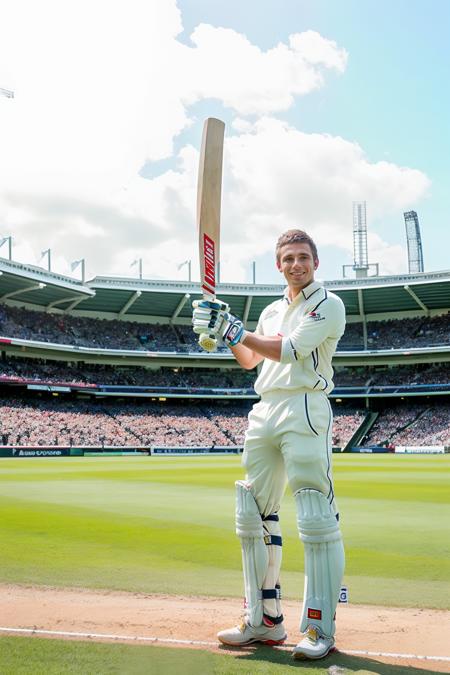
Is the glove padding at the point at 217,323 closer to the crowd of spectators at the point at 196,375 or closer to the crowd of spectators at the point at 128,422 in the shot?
the crowd of spectators at the point at 128,422

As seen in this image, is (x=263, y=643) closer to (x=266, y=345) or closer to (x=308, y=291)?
(x=266, y=345)

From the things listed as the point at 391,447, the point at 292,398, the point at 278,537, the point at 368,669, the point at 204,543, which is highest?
the point at 292,398

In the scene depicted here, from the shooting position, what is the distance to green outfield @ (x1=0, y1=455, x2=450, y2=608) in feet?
21.0

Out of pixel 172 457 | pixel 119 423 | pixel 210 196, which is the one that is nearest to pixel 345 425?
pixel 119 423

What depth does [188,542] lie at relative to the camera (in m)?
8.86

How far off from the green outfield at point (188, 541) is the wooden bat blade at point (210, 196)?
119 inches

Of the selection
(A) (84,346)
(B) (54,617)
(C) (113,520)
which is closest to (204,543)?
(C) (113,520)

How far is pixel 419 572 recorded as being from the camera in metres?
6.91

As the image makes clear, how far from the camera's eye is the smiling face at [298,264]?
455 cm

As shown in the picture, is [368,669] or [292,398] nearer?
[368,669]

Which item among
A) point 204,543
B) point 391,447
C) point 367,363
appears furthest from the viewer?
point 367,363

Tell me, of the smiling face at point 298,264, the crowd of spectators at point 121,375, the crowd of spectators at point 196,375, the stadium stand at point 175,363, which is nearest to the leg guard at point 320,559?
the smiling face at point 298,264

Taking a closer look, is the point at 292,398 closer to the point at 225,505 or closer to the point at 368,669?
the point at 368,669

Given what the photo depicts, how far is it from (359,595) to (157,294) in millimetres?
54577
